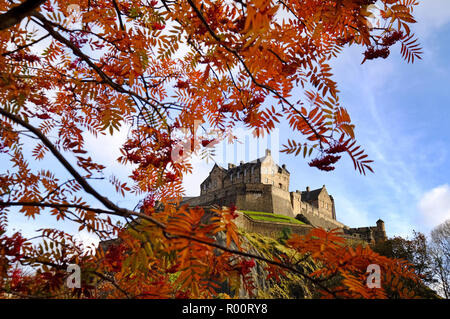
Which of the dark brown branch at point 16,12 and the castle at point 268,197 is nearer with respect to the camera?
the dark brown branch at point 16,12

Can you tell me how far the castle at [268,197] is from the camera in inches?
1547

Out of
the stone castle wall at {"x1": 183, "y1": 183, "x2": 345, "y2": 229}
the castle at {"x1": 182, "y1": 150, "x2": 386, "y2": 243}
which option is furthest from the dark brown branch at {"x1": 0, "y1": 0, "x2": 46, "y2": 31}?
the stone castle wall at {"x1": 183, "y1": 183, "x2": 345, "y2": 229}

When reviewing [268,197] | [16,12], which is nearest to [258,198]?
[268,197]

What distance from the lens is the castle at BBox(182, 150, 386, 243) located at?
129 ft

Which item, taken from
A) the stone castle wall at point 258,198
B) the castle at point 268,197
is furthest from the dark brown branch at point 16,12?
the stone castle wall at point 258,198

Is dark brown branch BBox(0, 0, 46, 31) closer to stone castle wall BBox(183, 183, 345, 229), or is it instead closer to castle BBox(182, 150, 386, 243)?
castle BBox(182, 150, 386, 243)

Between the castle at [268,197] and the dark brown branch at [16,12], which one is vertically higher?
the castle at [268,197]

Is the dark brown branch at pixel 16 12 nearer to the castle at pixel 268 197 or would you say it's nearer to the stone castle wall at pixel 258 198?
the castle at pixel 268 197

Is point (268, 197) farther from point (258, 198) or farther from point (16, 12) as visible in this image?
point (16, 12)

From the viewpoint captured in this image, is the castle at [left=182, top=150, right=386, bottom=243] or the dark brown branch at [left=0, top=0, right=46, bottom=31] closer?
the dark brown branch at [left=0, top=0, right=46, bottom=31]
